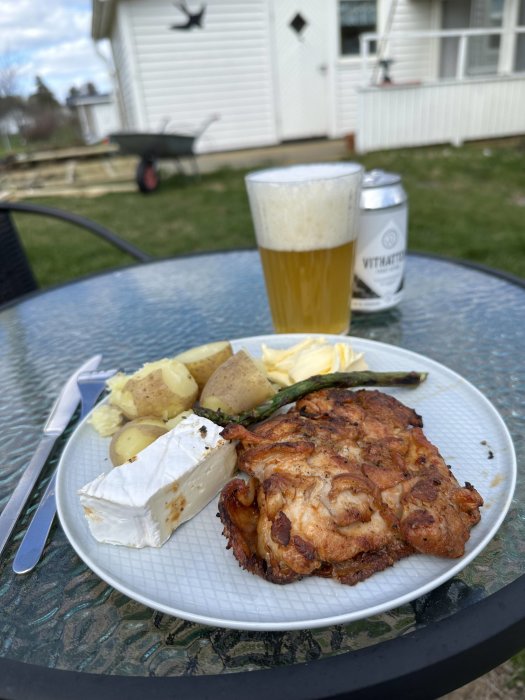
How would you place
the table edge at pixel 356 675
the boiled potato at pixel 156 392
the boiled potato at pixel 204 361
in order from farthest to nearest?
the boiled potato at pixel 204 361 → the boiled potato at pixel 156 392 → the table edge at pixel 356 675

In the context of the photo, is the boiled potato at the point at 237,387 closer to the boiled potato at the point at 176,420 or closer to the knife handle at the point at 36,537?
the boiled potato at the point at 176,420

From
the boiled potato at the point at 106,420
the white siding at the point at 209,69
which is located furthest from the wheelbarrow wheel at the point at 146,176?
the boiled potato at the point at 106,420

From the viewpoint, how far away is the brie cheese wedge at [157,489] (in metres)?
0.81

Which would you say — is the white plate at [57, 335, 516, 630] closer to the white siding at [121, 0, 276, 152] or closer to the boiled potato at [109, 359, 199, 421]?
the boiled potato at [109, 359, 199, 421]

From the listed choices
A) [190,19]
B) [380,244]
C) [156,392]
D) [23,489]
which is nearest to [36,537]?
[23,489]

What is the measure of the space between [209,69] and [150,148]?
154 inches

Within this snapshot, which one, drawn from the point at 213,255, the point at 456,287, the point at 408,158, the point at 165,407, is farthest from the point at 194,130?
the point at 165,407

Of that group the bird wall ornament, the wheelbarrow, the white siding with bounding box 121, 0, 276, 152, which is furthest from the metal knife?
the bird wall ornament

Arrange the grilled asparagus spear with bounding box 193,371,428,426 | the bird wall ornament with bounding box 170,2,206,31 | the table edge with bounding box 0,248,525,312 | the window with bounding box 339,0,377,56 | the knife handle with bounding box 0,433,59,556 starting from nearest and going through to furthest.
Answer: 1. the knife handle with bounding box 0,433,59,556
2. the grilled asparagus spear with bounding box 193,371,428,426
3. the table edge with bounding box 0,248,525,312
4. the bird wall ornament with bounding box 170,2,206,31
5. the window with bounding box 339,0,377,56

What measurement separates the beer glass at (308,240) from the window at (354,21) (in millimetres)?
12182

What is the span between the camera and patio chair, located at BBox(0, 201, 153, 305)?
287 centimetres

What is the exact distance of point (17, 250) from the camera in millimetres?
2988

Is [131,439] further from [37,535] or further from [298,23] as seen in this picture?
[298,23]

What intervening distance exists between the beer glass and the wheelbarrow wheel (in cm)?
A: 816
